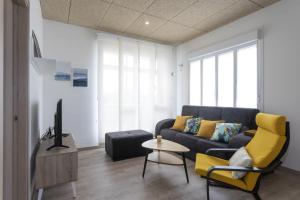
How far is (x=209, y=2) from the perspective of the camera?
298 cm

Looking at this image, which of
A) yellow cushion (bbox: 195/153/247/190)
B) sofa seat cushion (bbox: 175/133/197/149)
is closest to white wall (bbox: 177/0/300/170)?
sofa seat cushion (bbox: 175/133/197/149)

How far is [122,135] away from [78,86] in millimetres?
1522

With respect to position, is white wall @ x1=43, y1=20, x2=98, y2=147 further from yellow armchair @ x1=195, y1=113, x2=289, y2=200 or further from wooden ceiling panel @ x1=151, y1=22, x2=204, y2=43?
yellow armchair @ x1=195, y1=113, x2=289, y2=200

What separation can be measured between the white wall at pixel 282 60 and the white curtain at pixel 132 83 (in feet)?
7.48

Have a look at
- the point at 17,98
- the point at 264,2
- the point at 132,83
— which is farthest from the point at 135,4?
the point at 17,98

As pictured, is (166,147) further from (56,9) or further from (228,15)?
(56,9)

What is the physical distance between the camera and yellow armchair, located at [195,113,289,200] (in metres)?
1.74

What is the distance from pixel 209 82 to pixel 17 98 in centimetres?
376

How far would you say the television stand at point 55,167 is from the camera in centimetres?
195

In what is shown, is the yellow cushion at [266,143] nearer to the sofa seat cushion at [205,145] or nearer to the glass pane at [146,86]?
the sofa seat cushion at [205,145]

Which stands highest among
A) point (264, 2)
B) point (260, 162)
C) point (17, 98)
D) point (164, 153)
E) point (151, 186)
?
point (264, 2)

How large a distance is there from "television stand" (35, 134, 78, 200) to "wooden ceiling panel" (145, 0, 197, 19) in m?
2.66

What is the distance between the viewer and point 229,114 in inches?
135

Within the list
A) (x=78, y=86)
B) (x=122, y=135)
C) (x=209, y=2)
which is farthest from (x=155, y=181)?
(x=209, y=2)
